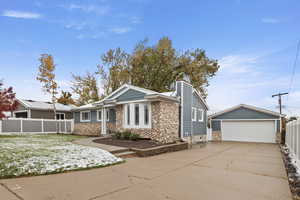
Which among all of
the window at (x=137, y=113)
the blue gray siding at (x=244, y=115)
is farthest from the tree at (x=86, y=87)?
the blue gray siding at (x=244, y=115)

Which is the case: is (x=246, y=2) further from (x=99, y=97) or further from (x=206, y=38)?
(x=99, y=97)

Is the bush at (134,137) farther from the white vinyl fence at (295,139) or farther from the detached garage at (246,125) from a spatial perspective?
the detached garage at (246,125)

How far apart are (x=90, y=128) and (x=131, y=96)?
22.5ft

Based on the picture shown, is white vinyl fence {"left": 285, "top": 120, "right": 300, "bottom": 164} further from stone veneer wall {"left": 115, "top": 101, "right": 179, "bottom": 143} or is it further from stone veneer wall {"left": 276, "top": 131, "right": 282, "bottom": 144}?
stone veneer wall {"left": 276, "top": 131, "right": 282, "bottom": 144}

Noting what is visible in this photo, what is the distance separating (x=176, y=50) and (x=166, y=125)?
1503cm

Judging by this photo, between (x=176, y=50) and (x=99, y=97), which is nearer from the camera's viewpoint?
(x=176, y=50)

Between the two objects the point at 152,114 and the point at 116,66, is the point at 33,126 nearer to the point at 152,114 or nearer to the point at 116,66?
the point at 152,114

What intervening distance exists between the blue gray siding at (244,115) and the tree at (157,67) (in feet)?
21.3

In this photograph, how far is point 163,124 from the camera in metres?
11.7

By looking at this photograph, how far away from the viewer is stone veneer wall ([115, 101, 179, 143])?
37.5 feet

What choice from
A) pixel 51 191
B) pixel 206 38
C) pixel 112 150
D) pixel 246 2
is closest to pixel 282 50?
pixel 246 2

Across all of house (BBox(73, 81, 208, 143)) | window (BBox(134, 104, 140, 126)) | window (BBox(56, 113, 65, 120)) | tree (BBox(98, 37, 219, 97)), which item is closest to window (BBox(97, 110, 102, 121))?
house (BBox(73, 81, 208, 143))

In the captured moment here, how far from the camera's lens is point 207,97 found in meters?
25.2

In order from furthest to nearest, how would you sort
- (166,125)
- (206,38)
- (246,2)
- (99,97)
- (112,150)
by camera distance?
(99,97), (206,38), (166,125), (246,2), (112,150)
